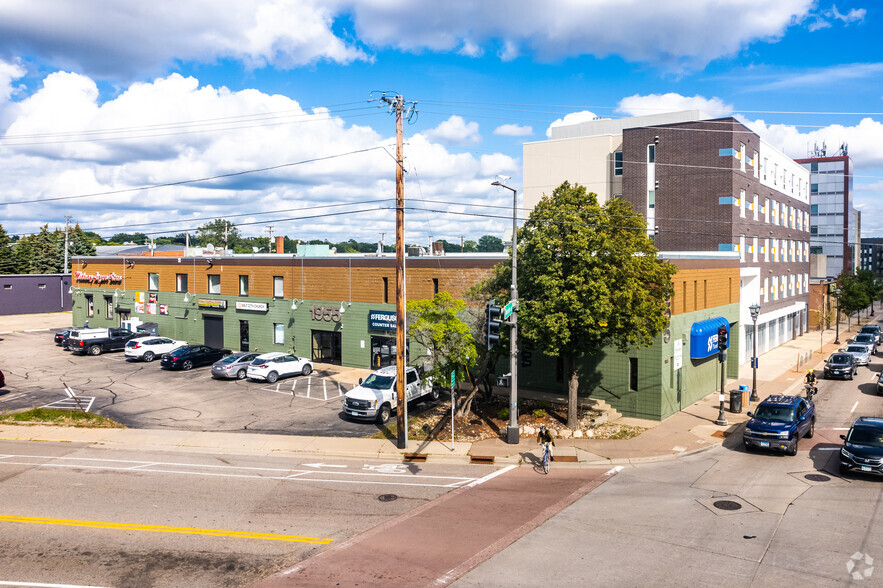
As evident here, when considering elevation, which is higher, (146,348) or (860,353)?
(146,348)

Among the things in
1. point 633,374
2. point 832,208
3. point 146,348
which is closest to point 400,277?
point 633,374

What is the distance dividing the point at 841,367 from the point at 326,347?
34.1 meters

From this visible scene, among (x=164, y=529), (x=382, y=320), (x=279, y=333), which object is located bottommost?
(x=164, y=529)

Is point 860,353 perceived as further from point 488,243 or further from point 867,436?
point 488,243

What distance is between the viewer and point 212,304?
148 ft

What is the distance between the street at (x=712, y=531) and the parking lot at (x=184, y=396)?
11.6 m

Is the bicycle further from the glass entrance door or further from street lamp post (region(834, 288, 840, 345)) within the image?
street lamp post (region(834, 288, 840, 345))

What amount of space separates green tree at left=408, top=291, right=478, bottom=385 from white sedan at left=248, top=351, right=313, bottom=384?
1331cm

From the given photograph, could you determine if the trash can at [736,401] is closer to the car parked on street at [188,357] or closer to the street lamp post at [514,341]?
the street lamp post at [514,341]

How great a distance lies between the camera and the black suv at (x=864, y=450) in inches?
688

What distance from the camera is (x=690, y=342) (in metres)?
29.5

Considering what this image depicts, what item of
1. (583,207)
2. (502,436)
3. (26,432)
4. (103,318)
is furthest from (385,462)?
(103,318)

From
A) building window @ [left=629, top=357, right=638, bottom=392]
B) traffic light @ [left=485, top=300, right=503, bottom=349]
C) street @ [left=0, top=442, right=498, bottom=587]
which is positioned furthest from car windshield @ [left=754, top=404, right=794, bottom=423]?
street @ [left=0, top=442, right=498, bottom=587]

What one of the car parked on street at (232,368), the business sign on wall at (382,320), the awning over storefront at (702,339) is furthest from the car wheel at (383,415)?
the awning over storefront at (702,339)
